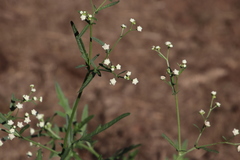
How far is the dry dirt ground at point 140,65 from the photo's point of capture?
236 inches

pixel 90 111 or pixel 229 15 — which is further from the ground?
pixel 229 15

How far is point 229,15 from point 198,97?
→ 101 inches

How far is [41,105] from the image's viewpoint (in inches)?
239

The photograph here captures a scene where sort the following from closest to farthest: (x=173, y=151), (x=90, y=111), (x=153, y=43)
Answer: (x=173, y=151)
(x=90, y=111)
(x=153, y=43)

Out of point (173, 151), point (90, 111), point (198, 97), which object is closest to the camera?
point (173, 151)

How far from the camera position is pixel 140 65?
704 cm

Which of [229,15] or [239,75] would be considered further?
[229,15]

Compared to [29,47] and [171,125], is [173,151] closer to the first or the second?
[171,125]

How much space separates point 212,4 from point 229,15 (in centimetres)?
52

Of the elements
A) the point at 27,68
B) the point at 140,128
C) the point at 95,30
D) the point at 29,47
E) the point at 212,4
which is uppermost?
the point at 212,4

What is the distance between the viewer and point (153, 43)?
7492mm

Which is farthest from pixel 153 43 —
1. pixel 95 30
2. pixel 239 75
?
pixel 239 75

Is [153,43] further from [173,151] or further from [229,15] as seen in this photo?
[173,151]

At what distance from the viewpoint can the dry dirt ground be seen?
5.99 m
